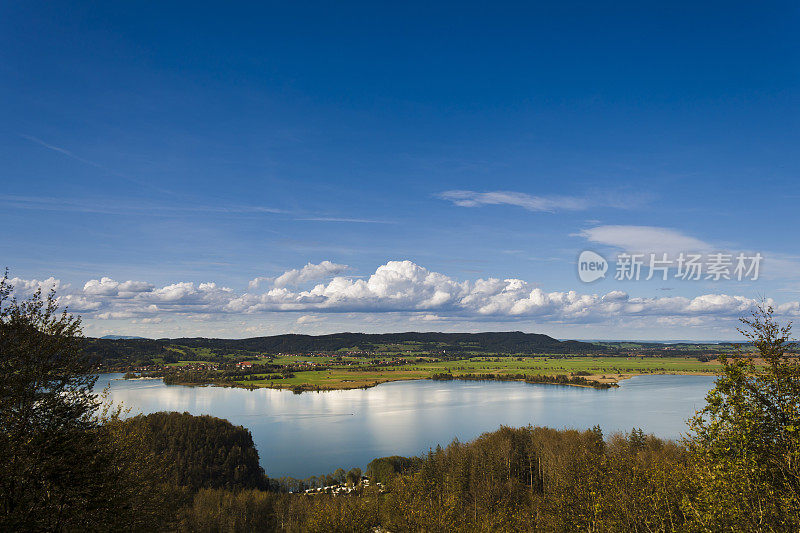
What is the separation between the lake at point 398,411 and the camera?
65562 millimetres

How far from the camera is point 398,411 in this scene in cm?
9494

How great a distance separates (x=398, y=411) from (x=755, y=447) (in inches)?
3501

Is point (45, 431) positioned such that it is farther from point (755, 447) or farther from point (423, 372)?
point (423, 372)

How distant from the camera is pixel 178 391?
124 meters

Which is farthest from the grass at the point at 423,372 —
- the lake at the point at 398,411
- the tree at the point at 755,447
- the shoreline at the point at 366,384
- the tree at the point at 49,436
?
the tree at the point at 755,447

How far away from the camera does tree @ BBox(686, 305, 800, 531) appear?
9.57 metres

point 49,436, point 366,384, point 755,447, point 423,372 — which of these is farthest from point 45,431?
point 423,372

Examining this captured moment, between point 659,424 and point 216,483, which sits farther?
point 659,424

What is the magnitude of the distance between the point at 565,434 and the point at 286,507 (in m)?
26.2

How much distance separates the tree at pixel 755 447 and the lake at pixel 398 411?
5336 cm

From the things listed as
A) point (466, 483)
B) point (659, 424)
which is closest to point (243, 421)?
point (466, 483)

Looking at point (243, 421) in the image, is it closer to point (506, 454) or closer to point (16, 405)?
point (506, 454)

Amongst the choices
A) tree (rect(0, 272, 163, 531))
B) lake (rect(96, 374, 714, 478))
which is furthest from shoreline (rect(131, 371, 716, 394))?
tree (rect(0, 272, 163, 531))

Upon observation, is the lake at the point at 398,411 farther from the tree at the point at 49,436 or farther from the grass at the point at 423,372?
the tree at the point at 49,436
